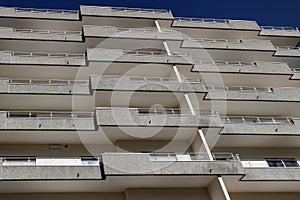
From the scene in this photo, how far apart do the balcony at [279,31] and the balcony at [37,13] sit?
14053mm

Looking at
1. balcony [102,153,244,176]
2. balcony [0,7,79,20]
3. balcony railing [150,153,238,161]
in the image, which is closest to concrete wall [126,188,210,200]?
balcony [102,153,244,176]

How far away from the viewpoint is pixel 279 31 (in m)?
28.2

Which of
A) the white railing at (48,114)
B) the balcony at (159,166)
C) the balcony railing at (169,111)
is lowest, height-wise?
the balcony at (159,166)

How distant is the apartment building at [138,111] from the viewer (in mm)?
15602

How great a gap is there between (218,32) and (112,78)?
1097cm

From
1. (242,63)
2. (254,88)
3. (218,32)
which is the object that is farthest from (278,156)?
(218,32)

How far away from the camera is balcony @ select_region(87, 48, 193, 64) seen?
2111 cm

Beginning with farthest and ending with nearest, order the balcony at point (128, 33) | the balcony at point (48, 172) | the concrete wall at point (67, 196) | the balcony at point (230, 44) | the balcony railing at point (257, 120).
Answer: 1. the balcony at point (230, 44)
2. the balcony at point (128, 33)
3. the balcony railing at point (257, 120)
4. the concrete wall at point (67, 196)
5. the balcony at point (48, 172)

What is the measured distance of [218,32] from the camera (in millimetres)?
26969

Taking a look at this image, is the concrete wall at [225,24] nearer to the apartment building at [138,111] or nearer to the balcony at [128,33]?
the apartment building at [138,111]

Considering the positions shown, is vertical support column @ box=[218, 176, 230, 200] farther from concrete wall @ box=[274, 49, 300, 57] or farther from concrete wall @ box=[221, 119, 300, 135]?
concrete wall @ box=[274, 49, 300, 57]

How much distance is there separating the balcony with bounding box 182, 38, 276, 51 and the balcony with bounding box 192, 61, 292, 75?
1173 millimetres

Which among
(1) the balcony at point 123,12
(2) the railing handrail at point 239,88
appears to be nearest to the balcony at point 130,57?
(2) the railing handrail at point 239,88

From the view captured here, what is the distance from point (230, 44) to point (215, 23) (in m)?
2.71
